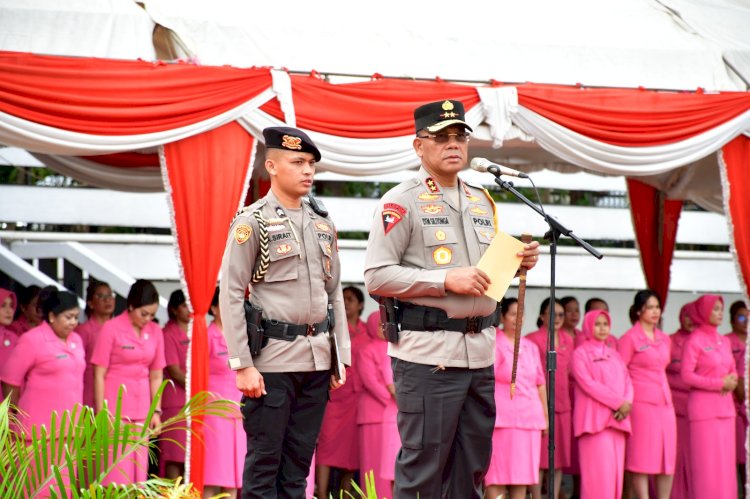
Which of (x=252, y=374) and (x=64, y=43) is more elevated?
(x=64, y=43)

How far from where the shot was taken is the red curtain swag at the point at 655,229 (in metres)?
10.1

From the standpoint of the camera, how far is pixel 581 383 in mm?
7773

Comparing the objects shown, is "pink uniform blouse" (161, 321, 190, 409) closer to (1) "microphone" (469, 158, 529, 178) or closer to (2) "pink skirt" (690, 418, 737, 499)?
(2) "pink skirt" (690, 418, 737, 499)

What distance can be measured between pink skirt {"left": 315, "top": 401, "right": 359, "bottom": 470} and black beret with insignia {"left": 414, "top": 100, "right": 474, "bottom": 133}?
14.3ft

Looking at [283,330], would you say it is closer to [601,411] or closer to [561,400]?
[601,411]

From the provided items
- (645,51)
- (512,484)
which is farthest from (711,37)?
(512,484)

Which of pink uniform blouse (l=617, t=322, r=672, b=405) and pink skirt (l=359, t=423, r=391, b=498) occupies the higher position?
pink uniform blouse (l=617, t=322, r=672, b=405)

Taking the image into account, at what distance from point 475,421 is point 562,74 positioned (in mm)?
3785

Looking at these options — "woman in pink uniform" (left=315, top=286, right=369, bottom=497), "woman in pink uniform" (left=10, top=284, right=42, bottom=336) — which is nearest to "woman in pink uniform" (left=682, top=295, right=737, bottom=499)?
"woman in pink uniform" (left=315, top=286, right=369, bottom=497)

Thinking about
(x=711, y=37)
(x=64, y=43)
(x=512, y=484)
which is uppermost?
(x=711, y=37)

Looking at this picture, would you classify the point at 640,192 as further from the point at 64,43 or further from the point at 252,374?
the point at 252,374

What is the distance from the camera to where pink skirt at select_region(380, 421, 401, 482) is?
7.68 m

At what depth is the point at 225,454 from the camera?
23.4ft

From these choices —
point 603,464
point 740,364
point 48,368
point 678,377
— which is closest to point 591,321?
point 603,464
